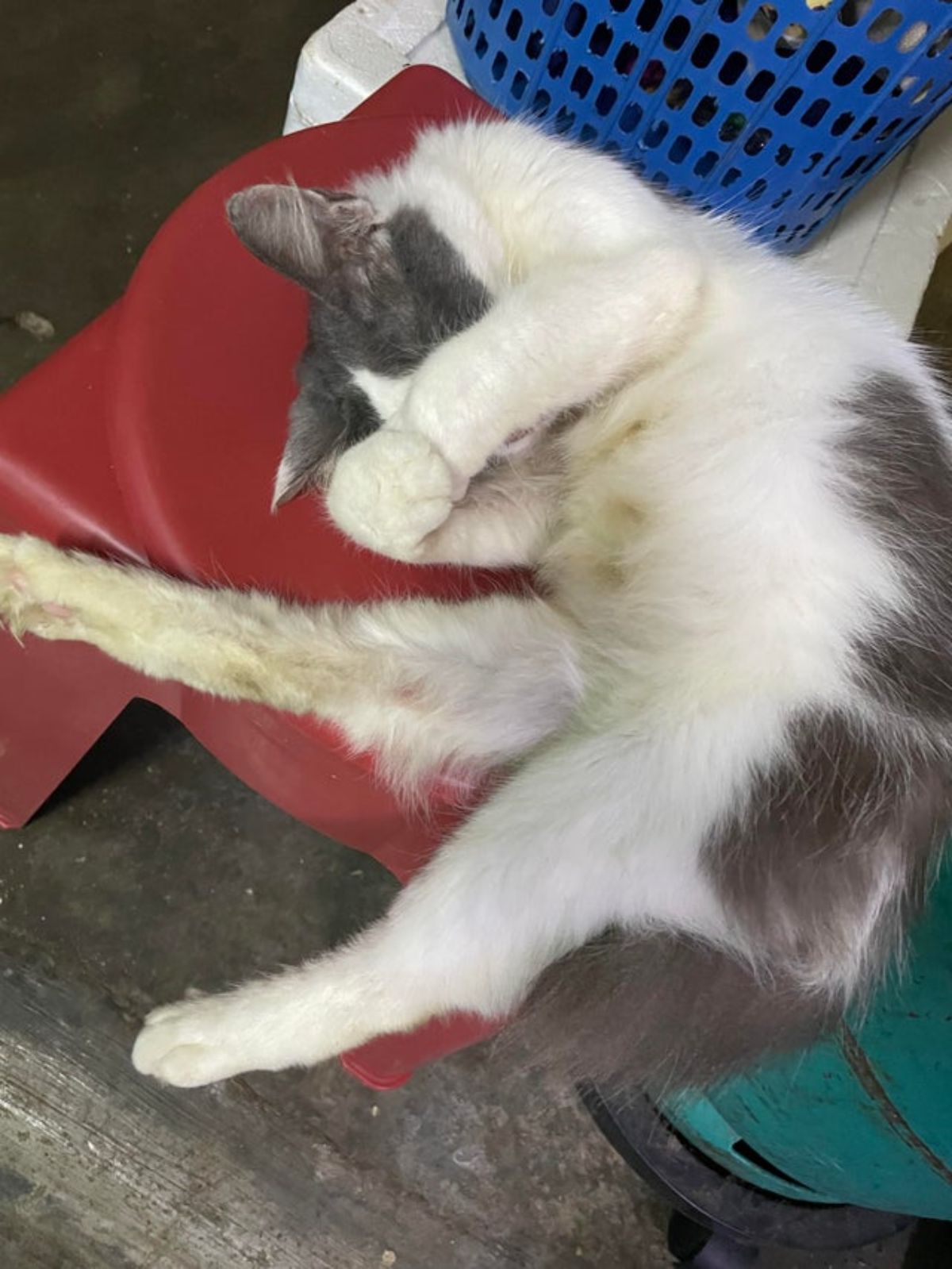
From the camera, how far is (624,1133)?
180cm

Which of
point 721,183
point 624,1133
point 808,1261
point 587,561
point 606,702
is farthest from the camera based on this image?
point 808,1261

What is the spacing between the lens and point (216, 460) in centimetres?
129

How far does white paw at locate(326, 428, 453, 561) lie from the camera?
113 cm

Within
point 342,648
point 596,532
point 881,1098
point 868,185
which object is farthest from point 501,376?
point 868,185

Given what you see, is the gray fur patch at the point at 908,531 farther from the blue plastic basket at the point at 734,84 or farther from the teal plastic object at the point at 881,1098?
the blue plastic basket at the point at 734,84

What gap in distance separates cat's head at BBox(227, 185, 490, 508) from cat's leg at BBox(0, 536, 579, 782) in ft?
0.55

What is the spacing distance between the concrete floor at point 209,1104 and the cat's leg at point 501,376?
1.01 metres

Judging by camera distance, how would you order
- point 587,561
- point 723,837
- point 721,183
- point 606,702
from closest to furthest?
point 723,837 → point 606,702 → point 587,561 → point 721,183

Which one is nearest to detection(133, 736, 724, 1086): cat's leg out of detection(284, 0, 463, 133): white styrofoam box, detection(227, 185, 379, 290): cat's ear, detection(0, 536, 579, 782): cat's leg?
detection(0, 536, 579, 782): cat's leg

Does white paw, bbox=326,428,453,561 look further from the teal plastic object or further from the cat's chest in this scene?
the teal plastic object

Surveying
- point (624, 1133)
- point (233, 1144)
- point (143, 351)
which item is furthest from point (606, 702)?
point (233, 1144)

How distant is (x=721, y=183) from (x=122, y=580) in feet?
3.50

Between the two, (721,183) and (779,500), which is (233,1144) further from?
(721,183)

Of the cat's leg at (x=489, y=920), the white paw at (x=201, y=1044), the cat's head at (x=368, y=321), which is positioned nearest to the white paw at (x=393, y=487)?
the cat's head at (x=368, y=321)
